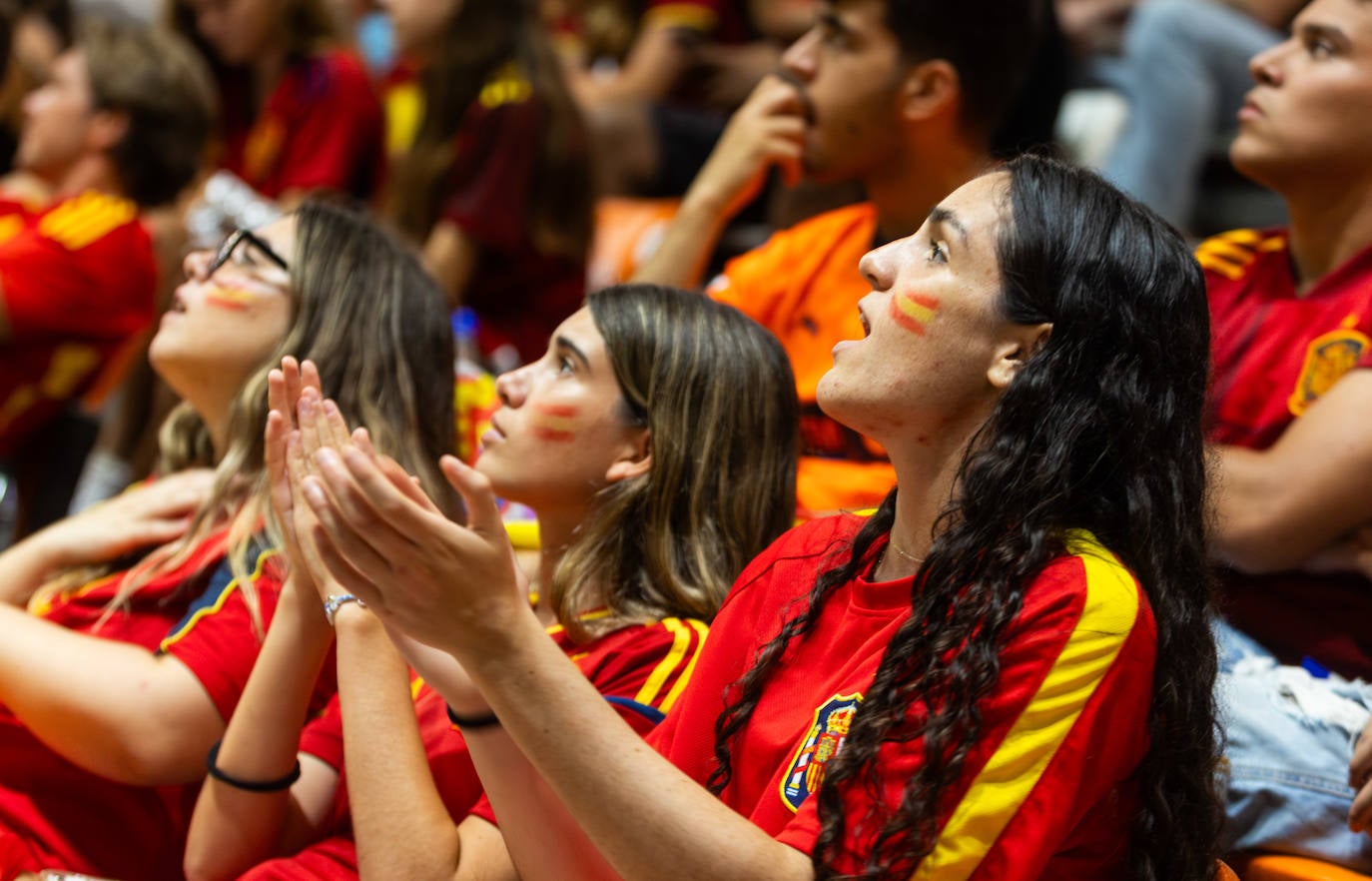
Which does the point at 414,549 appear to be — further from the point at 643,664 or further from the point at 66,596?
the point at 66,596

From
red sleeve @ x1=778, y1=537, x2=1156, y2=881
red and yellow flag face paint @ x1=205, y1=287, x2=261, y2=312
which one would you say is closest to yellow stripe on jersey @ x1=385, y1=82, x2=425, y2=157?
red and yellow flag face paint @ x1=205, y1=287, x2=261, y2=312

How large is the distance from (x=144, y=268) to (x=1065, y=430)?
2.81 m

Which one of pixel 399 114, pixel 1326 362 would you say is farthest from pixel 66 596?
pixel 399 114

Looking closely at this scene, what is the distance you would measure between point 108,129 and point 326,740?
91.1 inches

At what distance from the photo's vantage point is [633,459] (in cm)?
192

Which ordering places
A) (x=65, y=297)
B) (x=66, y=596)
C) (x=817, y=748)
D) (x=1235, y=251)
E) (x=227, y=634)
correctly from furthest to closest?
(x=65, y=297)
(x=1235, y=251)
(x=66, y=596)
(x=227, y=634)
(x=817, y=748)

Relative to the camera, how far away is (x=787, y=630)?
1474 millimetres

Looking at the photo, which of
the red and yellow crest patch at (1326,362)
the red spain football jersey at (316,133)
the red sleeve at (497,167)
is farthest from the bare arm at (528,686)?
the red spain football jersey at (316,133)

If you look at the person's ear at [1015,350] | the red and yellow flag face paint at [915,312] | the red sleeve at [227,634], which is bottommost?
the red sleeve at [227,634]

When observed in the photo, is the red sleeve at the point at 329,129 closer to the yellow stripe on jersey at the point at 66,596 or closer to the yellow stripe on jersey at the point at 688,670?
the yellow stripe on jersey at the point at 66,596

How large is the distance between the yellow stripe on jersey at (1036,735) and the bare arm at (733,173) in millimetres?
1682

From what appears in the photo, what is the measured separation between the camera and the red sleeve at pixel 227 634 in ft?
6.31

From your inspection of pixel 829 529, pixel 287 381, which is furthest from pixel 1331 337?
pixel 287 381

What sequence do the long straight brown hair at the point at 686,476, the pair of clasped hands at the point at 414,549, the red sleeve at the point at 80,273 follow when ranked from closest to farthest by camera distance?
the pair of clasped hands at the point at 414,549
the long straight brown hair at the point at 686,476
the red sleeve at the point at 80,273
